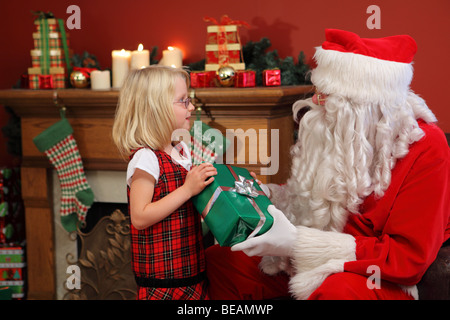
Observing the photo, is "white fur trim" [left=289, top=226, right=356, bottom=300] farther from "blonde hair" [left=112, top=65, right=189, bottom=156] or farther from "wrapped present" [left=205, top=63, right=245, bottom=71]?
"wrapped present" [left=205, top=63, right=245, bottom=71]

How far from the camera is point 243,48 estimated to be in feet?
8.87

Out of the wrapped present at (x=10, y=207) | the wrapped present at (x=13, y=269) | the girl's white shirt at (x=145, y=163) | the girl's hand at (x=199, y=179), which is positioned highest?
the girl's white shirt at (x=145, y=163)

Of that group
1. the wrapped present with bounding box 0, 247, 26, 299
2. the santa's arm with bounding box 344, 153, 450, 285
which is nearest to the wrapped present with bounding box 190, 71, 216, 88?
the santa's arm with bounding box 344, 153, 450, 285

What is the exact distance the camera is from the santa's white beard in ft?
5.68

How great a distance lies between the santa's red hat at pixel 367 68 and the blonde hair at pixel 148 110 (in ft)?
1.77

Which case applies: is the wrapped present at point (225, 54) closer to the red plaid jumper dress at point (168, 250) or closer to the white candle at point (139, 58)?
the white candle at point (139, 58)

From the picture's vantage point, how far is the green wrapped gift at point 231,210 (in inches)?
64.9

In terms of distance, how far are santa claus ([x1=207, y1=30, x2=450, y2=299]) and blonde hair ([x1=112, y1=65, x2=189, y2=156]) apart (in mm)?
476

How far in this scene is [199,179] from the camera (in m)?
1.72

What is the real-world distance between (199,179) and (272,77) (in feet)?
3.15

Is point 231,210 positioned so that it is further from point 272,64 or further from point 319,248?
point 272,64

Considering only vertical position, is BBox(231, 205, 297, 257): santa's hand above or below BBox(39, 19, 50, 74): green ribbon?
below

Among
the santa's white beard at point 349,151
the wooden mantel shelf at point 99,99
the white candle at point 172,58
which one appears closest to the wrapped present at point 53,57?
the wooden mantel shelf at point 99,99
